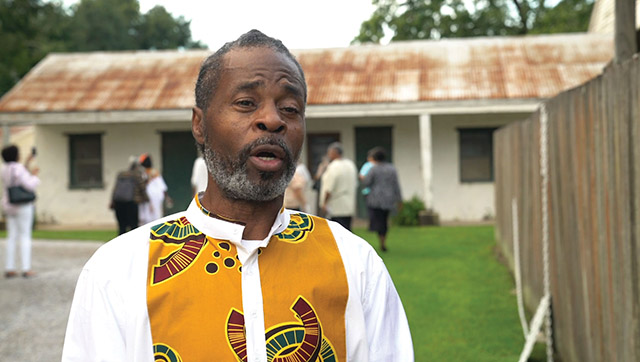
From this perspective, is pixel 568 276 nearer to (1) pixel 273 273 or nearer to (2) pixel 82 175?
(1) pixel 273 273

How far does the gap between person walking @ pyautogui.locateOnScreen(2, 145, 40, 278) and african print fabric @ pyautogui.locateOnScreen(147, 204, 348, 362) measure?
7978 mm

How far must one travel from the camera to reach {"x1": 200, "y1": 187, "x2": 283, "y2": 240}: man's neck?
6.26 feet

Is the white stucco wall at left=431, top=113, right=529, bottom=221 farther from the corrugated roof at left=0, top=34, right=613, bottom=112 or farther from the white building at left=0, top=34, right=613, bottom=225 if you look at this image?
the corrugated roof at left=0, top=34, right=613, bottom=112

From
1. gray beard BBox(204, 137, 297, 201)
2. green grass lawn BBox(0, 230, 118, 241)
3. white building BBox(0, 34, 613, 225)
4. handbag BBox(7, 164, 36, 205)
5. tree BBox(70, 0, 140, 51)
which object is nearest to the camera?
gray beard BBox(204, 137, 297, 201)

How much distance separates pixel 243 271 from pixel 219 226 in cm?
13

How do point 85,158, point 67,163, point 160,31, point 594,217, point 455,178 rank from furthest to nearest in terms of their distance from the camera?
point 160,31, point 85,158, point 67,163, point 455,178, point 594,217

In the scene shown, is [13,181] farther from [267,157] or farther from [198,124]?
[267,157]

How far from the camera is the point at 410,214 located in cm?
1684

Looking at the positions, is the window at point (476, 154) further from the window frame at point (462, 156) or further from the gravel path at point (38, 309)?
the gravel path at point (38, 309)

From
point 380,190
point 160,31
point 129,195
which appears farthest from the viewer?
point 160,31

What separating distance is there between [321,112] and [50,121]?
669cm

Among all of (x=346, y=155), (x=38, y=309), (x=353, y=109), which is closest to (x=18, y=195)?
(x=38, y=309)

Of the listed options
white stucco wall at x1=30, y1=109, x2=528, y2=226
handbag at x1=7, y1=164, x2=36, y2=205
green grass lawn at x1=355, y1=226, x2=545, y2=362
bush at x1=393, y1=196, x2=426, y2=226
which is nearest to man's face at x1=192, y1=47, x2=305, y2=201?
green grass lawn at x1=355, y1=226, x2=545, y2=362

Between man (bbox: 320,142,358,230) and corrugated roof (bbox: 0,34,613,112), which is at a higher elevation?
corrugated roof (bbox: 0,34,613,112)
